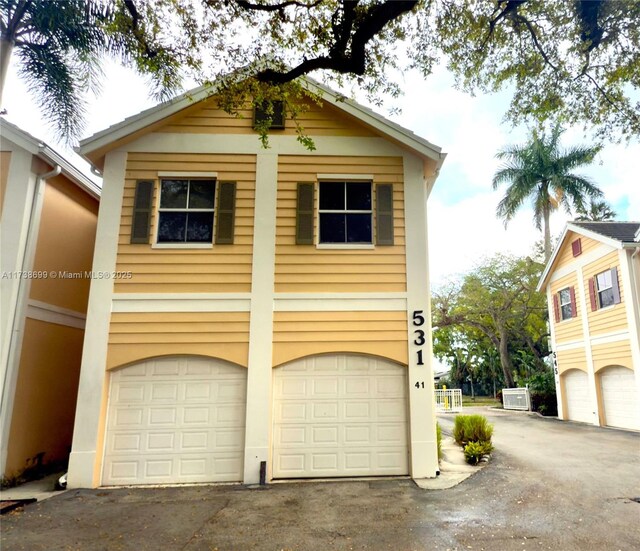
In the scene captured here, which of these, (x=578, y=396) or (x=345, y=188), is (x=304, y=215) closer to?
(x=345, y=188)

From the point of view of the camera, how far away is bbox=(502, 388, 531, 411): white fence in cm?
2139

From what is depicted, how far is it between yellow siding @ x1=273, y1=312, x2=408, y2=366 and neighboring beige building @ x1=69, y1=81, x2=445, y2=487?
3 centimetres

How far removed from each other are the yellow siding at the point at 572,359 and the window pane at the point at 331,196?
41.9ft

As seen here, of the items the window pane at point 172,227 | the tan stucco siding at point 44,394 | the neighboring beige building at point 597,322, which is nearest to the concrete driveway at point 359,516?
the tan stucco siding at point 44,394

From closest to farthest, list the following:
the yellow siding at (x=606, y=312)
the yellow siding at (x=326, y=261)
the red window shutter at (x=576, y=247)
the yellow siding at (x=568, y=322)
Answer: the yellow siding at (x=326, y=261) → the yellow siding at (x=606, y=312) → the red window shutter at (x=576, y=247) → the yellow siding at (x=568, y=322)

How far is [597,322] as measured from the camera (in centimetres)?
1575

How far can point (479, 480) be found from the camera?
755cm

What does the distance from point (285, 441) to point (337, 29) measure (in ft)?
22.3

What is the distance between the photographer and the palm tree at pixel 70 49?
25.0 ft

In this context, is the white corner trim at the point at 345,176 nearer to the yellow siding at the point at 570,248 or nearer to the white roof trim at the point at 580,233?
Result: the white roof trim at the point at 580,233

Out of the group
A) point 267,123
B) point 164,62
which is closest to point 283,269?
point 267,123

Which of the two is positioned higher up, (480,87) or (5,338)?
(480,87)

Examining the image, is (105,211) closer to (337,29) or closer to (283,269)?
(283,269)

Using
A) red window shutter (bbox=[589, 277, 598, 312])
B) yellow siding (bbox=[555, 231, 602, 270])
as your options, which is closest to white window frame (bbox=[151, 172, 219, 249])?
yellow siding (bbox=[555, 231, 602, 270])
